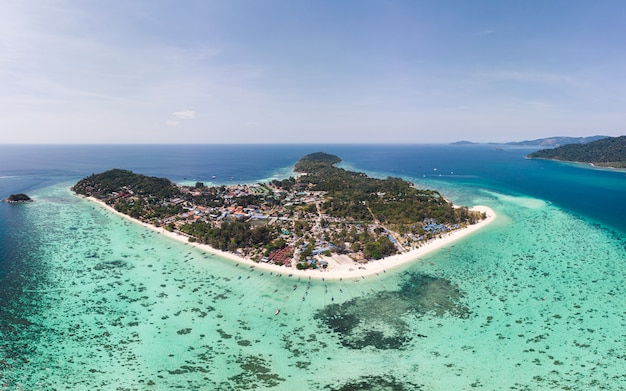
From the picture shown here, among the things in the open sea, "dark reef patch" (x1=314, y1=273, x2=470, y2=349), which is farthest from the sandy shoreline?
"dark reef patch" (x1=314, y1=273, x2=470, y2=349)

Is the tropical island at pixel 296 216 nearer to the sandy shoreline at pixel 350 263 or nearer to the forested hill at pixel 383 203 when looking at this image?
the forested hill at pixel 383 203

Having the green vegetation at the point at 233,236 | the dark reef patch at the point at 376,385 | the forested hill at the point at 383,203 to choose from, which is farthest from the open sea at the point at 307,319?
the forested hill at the point at 383,203

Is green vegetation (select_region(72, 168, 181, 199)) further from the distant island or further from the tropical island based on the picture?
the distant island

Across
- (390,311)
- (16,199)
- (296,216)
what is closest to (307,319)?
(390,311)

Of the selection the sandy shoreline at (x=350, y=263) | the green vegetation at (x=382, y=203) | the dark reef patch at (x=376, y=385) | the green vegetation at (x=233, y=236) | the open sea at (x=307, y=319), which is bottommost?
the dark reef patch at (x=376, y=385)

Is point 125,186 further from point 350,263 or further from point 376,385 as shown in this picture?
point 376,385

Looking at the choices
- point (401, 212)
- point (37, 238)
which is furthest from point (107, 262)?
point (401, 212)

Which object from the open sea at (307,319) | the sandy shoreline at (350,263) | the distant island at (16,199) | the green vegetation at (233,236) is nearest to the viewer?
the open sea at (307,319)
